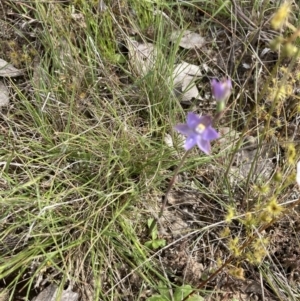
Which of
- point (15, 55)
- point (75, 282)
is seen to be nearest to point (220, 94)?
point (75, 282)

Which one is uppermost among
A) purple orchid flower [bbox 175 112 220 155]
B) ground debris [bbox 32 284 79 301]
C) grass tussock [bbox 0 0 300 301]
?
purple orchid flower [bbox 175 112 220 155]

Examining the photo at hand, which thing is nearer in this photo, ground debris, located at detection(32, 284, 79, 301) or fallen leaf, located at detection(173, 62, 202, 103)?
ground debris, located at detection(32, 284, 79, 301)

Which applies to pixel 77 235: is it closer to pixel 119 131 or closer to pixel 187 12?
pixel 119 131

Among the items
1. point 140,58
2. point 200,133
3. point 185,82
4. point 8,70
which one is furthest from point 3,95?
point 200,133

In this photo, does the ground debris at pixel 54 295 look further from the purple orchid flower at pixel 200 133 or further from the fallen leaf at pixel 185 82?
the fallen leaf at pixel 185 82

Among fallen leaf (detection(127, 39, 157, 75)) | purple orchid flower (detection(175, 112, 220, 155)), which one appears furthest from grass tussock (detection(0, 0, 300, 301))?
purple orchid flower (detection(175, 112, 220, 155))

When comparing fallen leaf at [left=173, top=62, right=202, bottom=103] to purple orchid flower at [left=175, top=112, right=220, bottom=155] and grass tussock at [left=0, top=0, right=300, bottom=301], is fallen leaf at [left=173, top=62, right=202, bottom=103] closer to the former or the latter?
grass tussock at [left=0, top=0, right=300, bottom=301]
